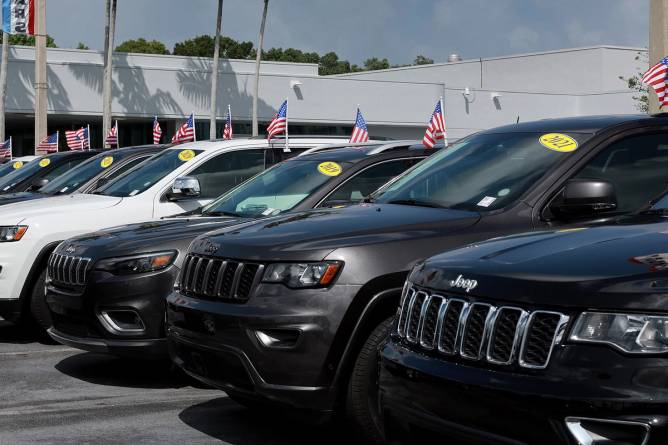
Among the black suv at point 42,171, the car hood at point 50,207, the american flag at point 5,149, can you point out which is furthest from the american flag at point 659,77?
the american flag at point 5,149

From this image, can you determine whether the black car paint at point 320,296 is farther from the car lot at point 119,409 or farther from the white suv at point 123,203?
the white suv at point 123,203

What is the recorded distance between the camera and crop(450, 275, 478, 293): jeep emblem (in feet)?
13.0

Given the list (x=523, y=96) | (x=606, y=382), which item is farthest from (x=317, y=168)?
(x=523, y=96)

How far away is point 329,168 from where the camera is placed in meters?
8.37

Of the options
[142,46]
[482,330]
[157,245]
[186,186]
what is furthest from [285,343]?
[142,46]

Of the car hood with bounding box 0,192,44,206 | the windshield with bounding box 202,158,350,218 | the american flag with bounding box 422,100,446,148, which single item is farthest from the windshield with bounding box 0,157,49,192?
the windshield with bounding box 202,158,350,218

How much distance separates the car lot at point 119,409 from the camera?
249 inches

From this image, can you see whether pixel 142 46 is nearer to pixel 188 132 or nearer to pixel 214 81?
pixel 214 81

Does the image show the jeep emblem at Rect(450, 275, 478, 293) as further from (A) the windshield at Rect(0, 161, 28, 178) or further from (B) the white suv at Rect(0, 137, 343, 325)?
(A) the windshield at Rect(0, 161, 28, 178)

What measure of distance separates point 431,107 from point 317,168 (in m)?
48.3

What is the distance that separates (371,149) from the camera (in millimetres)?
8641

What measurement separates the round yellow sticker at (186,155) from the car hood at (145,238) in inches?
88.8

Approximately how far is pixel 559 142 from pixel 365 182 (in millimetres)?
2146

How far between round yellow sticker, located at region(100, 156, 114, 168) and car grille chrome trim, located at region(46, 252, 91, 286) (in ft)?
16.7
